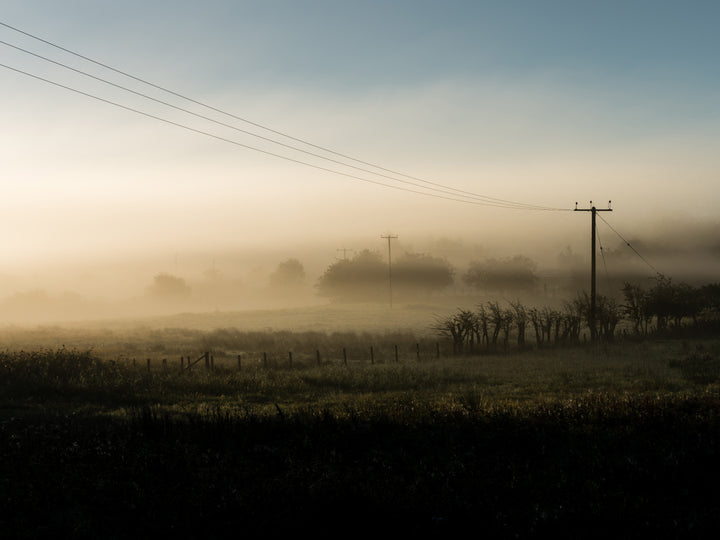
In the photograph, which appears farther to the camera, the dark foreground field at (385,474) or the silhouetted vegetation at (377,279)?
the silhouetted vegetation at (377,279)

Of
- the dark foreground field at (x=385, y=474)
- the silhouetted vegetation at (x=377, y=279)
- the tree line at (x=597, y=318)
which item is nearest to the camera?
the dark foreground field at (x=385, y=474)

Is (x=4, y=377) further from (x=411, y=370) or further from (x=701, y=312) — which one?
(x=701, y=312)

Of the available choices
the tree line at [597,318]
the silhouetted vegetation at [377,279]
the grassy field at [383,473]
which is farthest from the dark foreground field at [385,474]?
the silhouetted vegetation at [377,279]

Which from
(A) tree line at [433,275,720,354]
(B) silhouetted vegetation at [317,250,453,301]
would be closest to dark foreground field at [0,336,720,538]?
(A) tree line at [433,275,720,354]

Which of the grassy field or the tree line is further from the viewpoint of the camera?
the tree line

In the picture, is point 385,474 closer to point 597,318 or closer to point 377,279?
point 597,318

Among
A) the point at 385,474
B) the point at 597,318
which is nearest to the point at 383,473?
the point at 385,474

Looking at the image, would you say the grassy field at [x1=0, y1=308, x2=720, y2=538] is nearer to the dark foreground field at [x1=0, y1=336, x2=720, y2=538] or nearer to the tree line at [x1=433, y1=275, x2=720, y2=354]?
the dark foreground field at [x1=0, y1=336, x2=720, y2=538]

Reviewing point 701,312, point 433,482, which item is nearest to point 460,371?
point 433,482

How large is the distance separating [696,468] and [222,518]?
20.3ft

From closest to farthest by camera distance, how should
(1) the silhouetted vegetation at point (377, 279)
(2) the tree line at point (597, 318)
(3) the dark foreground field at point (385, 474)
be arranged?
(3) the dark foreground field at point (385, 474)
(2) the tree line at point (597, 318)
(1) the silhouetted vegetation at point (377, 279)

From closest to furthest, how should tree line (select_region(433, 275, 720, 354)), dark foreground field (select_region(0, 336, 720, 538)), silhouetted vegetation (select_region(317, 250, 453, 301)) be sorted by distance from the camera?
1. dark foreground field (select_region(0, 336, 720, 538))
2. tree line (select_region(433, 275, 720, 354))
3. silhouetted vegetation (select_region(317, 250, 453, 301))

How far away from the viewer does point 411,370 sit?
28391 millimetres

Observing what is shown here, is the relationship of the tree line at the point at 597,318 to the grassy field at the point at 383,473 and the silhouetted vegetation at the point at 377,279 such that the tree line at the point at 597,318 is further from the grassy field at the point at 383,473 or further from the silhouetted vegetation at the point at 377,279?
the silhouetted vegetation at the point at 377,279
